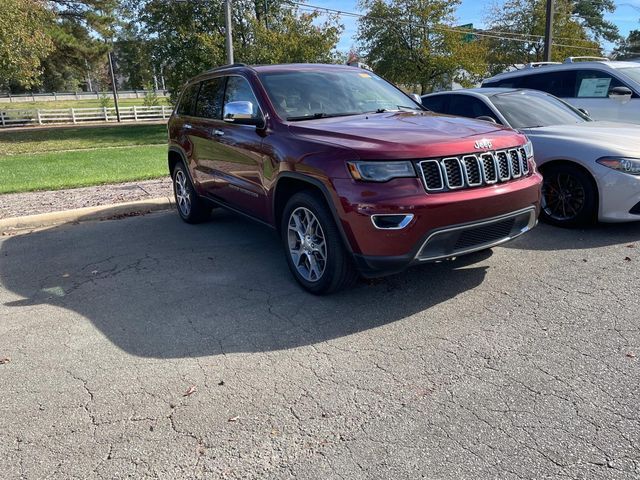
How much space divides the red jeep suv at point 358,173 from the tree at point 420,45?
25589 mm

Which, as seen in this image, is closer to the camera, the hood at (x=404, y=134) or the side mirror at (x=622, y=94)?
the hood at (x=404, y=134)

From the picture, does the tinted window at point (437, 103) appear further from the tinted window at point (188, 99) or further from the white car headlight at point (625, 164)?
the tinted window at point (188, 99)

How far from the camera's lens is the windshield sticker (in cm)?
908

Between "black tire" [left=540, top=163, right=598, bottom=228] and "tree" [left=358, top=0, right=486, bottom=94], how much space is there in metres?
24.6

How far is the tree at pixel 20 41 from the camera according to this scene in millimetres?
19266

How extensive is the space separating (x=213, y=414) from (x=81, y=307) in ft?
6.81

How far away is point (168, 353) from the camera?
355 centimetres

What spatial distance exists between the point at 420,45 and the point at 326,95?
26777 millimetres

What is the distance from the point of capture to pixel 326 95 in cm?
509

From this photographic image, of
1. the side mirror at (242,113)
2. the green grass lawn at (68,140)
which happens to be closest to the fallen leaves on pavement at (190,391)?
the side mirror at (242,113)

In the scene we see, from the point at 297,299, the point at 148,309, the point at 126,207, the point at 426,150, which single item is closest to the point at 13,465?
the point at 148,309

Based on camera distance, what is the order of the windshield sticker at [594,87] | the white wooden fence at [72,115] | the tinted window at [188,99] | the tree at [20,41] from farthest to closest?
the white wooden fence at [72,115]
the tree at [20,41]
the windshield sticker at [594,87]
the tinted window at [188,99]

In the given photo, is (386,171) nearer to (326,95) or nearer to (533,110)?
(326,95)

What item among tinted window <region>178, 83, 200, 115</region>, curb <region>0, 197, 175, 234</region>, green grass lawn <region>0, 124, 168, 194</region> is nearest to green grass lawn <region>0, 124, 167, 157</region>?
green grass lawn <region>0, 124, 168, 194</region>
